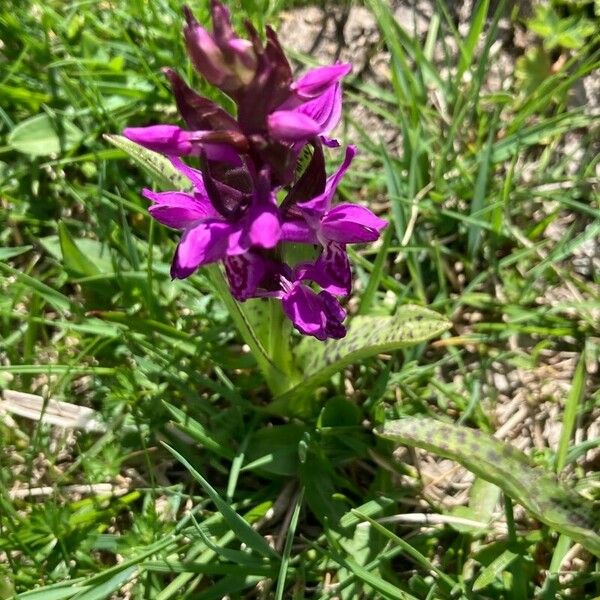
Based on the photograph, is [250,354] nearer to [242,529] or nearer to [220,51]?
[242,529]

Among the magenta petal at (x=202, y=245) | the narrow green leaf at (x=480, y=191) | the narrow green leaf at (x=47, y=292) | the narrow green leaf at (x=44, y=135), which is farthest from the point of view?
the narrow green leaf at (x=44, y=135)

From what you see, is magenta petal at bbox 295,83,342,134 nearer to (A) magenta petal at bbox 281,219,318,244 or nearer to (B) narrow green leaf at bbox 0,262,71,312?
(A) magenta petal at bbox 281,219,318,244

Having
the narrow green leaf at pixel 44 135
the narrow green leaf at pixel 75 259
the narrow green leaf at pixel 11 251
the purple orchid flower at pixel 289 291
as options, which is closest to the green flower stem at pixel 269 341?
the purple orchid flower at pixel 289 291

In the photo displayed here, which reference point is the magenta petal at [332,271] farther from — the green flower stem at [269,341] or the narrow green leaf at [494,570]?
the narrow green leaf at [494,570]

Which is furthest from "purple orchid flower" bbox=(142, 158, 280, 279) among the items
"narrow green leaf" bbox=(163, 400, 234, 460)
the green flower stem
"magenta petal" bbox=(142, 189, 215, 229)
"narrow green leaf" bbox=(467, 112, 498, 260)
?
"narrow green leaf" bbox=(467, 112, 498, 260)

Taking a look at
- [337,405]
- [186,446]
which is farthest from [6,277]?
[337,405]

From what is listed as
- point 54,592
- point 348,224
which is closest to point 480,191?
point 348,224

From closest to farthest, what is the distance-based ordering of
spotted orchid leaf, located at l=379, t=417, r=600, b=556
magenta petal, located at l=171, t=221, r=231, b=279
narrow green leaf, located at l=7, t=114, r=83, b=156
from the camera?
magenta petal, located at l=171, t=221, r=231, b=279, spotted orchid leaf, located at l=379, t=417, r=600, b=556, narrow green leaf, located at l=7, t=114, r=83, b=156

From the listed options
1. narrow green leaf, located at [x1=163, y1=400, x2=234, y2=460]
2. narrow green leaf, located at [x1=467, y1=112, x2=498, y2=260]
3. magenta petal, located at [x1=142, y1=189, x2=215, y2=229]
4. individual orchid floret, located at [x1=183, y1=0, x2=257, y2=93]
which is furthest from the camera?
narrow green leaf, located at [x1=467, y1=112, x2=498, y2=260]
